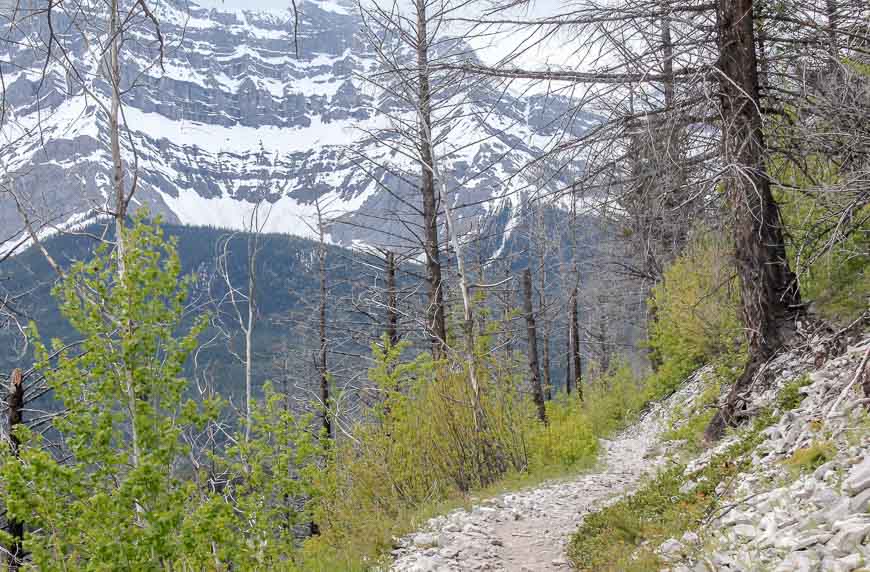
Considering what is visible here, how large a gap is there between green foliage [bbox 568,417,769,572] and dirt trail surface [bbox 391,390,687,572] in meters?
0.33

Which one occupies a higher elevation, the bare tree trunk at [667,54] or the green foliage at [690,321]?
the bare tree trunk at [667,54]

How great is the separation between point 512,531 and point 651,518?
1514 millimetres

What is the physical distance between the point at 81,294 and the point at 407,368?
481 cm

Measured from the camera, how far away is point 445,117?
30.9 ft

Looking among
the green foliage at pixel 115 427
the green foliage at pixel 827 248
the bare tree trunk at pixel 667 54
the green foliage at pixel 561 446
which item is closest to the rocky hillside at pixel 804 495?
Answer: the green foliage at pixel 827 248

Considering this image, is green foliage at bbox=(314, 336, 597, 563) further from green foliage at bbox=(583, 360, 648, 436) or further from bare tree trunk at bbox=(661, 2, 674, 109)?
green foliage at bbox=(583, 360, 648, 436)

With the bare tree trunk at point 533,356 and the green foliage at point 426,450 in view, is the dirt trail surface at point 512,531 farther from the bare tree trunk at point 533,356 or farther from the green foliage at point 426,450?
the bare tree trunk at point 533,356

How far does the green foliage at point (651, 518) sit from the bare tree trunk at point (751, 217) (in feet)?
4.19

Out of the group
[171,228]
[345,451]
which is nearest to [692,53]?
[345,451]

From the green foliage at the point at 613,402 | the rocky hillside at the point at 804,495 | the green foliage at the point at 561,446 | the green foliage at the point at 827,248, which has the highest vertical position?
the green foliage at the point at 827,248

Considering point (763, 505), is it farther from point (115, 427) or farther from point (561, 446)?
point (561, 446)

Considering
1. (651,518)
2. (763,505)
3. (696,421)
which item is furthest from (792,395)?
(696,421)

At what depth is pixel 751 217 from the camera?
6602mm

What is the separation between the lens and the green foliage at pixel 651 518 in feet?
14.6
